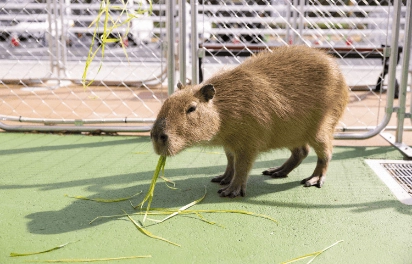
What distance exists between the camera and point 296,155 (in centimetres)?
302

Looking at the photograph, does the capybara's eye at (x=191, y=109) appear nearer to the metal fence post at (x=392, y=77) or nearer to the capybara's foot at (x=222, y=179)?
the capybara's foot at (x=222, y=179)

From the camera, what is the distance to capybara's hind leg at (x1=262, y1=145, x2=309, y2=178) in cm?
301

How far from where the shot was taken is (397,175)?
297cm

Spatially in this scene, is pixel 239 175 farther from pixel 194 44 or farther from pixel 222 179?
pixel 194 44

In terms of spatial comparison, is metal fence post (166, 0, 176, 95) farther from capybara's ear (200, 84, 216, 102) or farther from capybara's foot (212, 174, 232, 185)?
capybara's ear (200, 84, 216, 102)

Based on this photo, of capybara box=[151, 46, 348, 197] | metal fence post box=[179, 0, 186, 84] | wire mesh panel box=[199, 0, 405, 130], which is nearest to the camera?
capybara box=[151, 46, 348, 197]

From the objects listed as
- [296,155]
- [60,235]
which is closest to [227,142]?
[296,155]

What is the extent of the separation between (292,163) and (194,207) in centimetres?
87

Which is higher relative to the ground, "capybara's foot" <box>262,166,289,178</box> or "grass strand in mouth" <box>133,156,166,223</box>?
"grass strand in mouth" <box>133,156,166,223</box>

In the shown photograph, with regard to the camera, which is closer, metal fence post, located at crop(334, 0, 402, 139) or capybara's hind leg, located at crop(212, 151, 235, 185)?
capybara's hind leg, located at crop(212, 151, 235, 185)

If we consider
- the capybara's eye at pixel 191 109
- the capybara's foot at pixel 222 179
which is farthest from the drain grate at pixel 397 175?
the capybara's eye at pixel 191 109

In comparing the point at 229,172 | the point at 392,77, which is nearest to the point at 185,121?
the point at 229,172

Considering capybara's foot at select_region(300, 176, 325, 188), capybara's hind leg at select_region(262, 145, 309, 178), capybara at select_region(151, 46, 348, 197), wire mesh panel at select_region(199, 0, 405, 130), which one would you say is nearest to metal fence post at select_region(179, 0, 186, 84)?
wire mesh panel at select_region(199, 0, 405, 130)

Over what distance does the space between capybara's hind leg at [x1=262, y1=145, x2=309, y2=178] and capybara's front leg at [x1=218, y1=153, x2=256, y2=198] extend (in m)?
0.43
